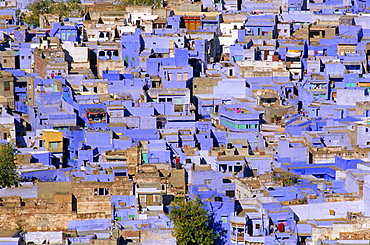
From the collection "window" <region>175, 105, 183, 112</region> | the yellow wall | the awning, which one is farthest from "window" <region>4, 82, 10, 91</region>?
the awning

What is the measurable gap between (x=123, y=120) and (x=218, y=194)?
8115 mm

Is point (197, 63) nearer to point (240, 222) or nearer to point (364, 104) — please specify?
point (364, 104)

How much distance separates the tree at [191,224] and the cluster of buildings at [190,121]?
37 cm

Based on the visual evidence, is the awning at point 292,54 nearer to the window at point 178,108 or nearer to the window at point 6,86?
the window at point 178,108

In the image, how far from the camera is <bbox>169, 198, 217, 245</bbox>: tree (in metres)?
31.2

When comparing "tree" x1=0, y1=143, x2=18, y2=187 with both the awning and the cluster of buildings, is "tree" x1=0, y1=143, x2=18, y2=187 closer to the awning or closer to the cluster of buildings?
the cluster of buildings

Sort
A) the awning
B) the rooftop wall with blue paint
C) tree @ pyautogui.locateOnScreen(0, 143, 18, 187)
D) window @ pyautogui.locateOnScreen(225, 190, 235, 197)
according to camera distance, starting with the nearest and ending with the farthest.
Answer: the rooftop wall with blue paint → window @ pyautogui.locateOnScreen(225, 190, 235, 197) → tree @ pyautogui.locateOnScreen(0, 143, 18, 187) → the awning

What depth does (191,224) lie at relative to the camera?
103ft

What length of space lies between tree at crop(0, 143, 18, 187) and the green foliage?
21067 millimetres

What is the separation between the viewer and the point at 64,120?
40281mm

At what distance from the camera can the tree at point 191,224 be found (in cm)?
3120

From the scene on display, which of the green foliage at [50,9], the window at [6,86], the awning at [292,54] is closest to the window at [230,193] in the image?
the window at [6,86]

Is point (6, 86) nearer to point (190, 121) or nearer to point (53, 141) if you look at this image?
point (53, 141)

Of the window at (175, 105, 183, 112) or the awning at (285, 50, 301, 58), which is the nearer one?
the window at (175, 105, 183, 112)
